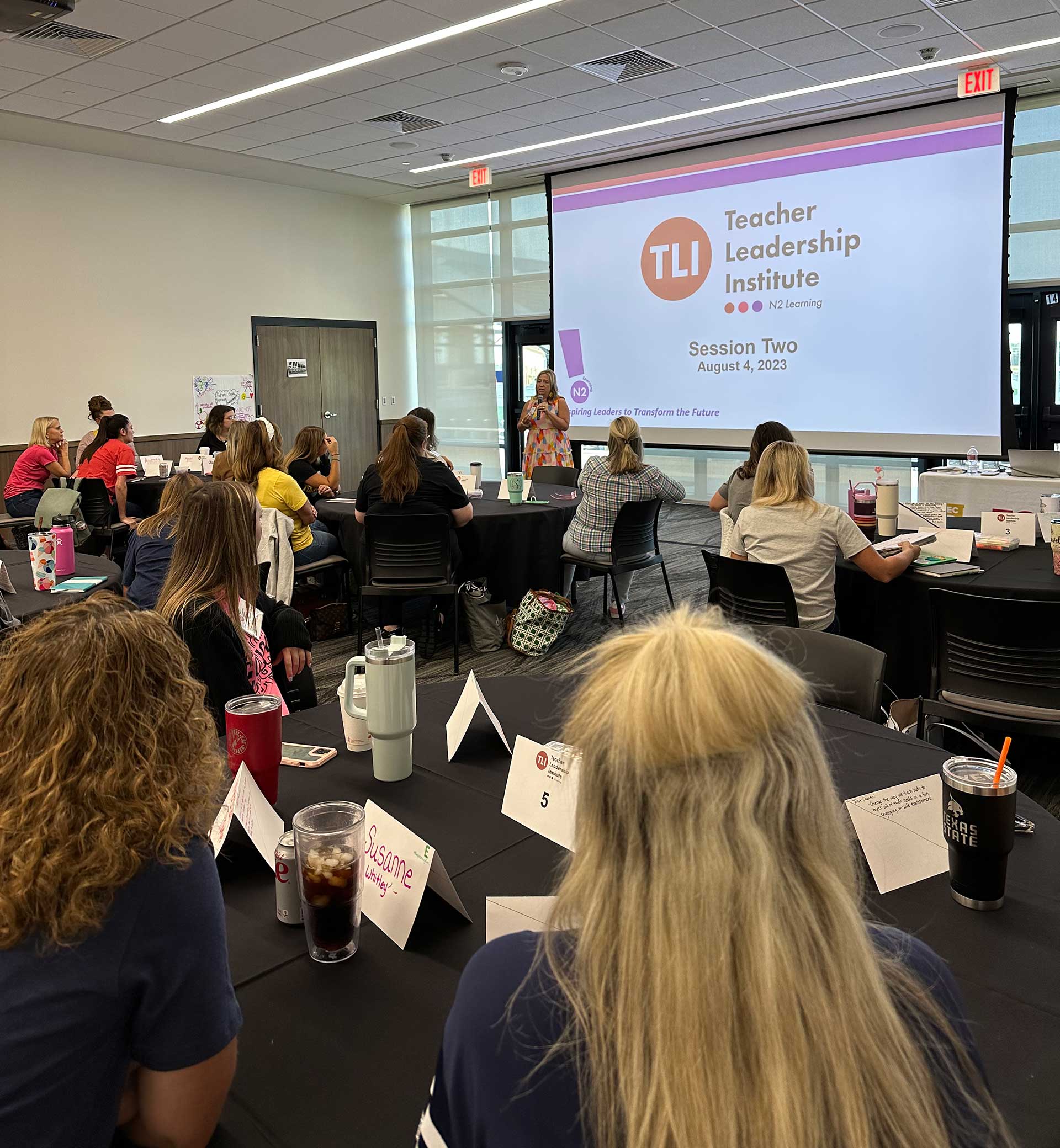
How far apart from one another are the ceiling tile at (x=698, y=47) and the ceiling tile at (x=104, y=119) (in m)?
3.99

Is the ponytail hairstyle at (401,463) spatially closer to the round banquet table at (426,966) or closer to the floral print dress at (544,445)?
the round banquet table at (426,966)

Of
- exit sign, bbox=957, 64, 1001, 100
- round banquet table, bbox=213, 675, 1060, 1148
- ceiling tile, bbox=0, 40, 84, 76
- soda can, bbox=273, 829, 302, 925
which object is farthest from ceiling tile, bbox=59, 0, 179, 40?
soda can, bbox=273, 829, 302, 925

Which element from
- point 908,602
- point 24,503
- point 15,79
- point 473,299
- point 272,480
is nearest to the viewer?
point 908,602

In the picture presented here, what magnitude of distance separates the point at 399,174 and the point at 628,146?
251 cm

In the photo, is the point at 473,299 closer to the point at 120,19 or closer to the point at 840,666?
A: the point at 120,19

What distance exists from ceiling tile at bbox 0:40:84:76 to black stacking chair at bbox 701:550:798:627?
5.08 meters

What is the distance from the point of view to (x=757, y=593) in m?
3.59

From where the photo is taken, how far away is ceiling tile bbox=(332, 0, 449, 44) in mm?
5191

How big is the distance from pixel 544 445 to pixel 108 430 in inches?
139

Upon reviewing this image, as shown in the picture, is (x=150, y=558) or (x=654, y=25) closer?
(x=150, y=558)

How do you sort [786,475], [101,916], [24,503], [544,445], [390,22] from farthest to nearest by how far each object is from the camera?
[544,445] < [24,503] < [390,22] < [786,475] < [101,916]

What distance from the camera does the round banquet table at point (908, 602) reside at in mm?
3496

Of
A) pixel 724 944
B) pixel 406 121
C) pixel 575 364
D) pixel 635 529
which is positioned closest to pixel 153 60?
pixel 406 121

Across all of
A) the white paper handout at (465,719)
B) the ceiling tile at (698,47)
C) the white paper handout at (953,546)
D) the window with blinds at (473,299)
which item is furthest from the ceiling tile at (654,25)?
the white paper handout at (465,719)
